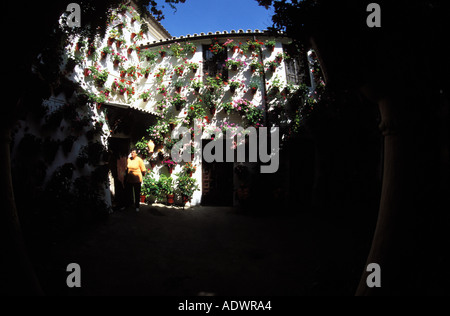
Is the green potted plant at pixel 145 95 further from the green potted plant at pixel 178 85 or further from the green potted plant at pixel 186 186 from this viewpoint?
the green potted plant at pixel 186 186

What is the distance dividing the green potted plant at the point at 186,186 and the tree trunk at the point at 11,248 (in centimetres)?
534

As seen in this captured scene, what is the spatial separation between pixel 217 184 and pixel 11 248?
20.0 ft

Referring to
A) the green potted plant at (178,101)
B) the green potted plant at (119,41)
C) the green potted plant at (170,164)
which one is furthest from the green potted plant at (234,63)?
the green potted plant at (170,164)

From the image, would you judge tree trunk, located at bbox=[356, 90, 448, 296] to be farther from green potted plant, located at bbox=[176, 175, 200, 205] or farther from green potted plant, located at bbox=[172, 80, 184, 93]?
green potted plant, located at bbox=[172, 80, 184, 93]

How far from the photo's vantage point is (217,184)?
294 inches

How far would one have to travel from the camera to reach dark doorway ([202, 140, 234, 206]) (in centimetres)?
738

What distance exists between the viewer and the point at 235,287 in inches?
107

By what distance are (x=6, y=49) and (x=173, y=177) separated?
19.7ft

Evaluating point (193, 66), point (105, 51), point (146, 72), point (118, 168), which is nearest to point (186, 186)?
point (118, 168)

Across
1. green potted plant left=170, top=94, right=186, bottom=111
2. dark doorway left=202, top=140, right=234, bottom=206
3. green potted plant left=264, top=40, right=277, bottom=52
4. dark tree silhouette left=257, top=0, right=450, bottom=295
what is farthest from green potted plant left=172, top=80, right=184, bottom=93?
dark tree silhouette left=257, top=0, right=450, bottom=295

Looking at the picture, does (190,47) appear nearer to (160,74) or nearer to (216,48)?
(216,48)

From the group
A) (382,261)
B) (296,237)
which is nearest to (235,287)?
(382,261)

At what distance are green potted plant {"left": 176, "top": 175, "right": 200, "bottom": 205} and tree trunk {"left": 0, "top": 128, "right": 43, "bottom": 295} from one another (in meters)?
5.34

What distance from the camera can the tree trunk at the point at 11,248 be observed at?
5.03ft
